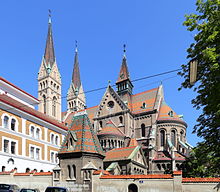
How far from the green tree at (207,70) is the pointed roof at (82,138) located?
10775 mm

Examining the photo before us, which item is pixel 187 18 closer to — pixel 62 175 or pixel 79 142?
pixel 79 142

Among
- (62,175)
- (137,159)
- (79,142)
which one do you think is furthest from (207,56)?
(137,159)

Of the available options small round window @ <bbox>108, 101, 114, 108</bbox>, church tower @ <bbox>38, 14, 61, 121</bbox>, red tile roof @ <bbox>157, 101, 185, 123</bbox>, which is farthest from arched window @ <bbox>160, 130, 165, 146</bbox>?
church tower @ <bbox>38, 14, 61, 121</bbox>

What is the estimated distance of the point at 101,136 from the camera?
45219mm

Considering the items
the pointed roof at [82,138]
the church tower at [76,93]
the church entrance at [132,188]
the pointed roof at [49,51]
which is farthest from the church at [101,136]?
the church tower at [76,93]

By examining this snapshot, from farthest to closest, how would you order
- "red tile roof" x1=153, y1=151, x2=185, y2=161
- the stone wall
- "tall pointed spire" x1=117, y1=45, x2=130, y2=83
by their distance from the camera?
"tall pointed spire" x1=117, y1=45, x2=130, y2=83, "red tile roof" x1=153, y1=151, x2=185, y2=161, the stone wall

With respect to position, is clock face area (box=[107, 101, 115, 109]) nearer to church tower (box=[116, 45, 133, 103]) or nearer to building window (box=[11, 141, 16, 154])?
church tower (box=[116, 45, 133, 103])

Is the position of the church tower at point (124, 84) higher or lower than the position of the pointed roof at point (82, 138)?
higher

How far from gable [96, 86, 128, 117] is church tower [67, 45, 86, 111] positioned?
37.7m

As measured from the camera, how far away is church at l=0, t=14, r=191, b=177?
24172 mm

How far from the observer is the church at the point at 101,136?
79.3 feet

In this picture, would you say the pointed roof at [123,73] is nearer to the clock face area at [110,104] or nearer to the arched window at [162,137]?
the clock face area at [110,104]

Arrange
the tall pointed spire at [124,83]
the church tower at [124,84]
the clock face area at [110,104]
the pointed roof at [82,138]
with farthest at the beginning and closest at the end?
the tall pointed spire at [124,83], the church tower at [124,84], the clock face area at [110,104], the pointed roof at [82,138]

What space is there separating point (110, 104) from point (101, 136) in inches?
439
